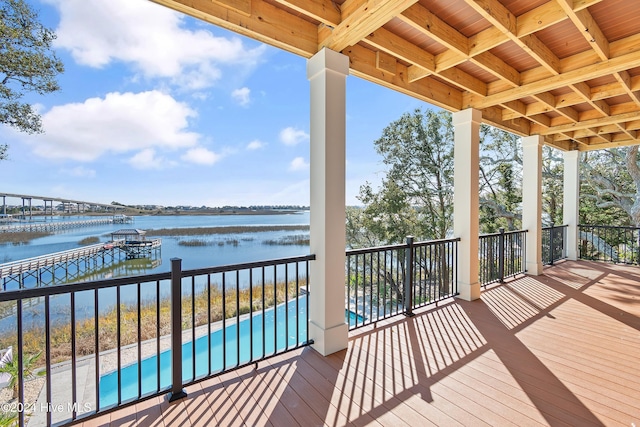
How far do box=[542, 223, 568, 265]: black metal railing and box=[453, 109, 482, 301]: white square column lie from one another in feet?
10.5

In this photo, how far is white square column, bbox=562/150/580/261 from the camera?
246 inches

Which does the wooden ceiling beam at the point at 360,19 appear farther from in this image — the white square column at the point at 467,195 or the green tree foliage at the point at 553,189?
the green tree foliage at the point at 553,189

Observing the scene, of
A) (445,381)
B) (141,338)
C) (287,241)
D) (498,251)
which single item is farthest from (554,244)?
(287,241)

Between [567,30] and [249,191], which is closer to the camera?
[567,30]

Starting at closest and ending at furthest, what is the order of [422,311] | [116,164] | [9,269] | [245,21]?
[245,21] → [422,311] → [9,269] → [116,164]

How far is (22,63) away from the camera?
476 centimetres

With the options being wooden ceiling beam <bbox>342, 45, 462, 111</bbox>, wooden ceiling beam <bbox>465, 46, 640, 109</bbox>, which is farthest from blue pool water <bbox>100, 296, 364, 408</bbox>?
wooden ceiling beam <bbox>465, 46, 640, 109</bbox>

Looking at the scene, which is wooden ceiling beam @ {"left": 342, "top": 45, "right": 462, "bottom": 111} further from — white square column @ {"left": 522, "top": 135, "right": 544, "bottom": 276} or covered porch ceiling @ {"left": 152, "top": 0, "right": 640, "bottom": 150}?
white square column @ {"left": 522, "top": 135, "right": 544, "bottom": 276}

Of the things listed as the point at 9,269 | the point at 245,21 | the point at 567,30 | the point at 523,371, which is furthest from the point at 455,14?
the point at 9,269

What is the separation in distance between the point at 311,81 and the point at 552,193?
44.0ft

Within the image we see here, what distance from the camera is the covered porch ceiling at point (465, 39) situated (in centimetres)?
204

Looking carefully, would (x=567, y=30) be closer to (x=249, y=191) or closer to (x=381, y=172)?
(x=381, y=172)

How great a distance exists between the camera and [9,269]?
9391 millimetres

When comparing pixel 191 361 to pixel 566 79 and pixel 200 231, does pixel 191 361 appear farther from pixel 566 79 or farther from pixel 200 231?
pixel 200 231
